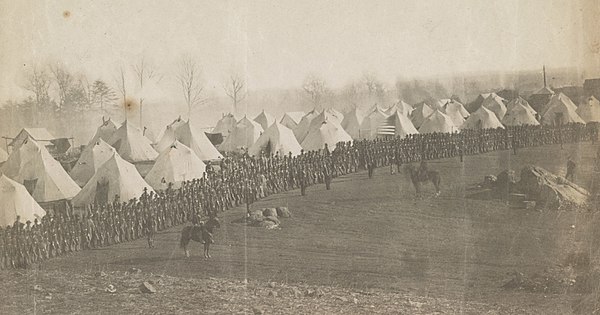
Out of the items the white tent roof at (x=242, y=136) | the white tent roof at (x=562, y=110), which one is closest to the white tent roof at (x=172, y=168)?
the white tent roof at (x=242, y=136)

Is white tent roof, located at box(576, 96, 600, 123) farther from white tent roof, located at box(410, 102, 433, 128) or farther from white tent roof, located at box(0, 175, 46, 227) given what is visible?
white tent roof, located at box(0, 175, 46, 227)

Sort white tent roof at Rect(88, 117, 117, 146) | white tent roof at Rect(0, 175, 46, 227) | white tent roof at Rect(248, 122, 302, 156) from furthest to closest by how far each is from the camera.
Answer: white tent roof at Rect(248, 122, 302, 156), white tent roof at Rect(88, 117, 117, 146), white tent roof at Rect(0, 175, 46, 227)

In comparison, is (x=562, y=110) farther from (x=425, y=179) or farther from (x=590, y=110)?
(x=425, y=179)

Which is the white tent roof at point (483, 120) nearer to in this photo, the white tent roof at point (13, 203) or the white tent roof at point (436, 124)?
the white tent roof at point (436, 124)

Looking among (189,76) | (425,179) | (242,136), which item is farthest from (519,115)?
(189,76)

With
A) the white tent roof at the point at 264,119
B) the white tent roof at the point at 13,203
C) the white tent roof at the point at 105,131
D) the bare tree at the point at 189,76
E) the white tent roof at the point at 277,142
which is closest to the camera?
the white tent roof at the point at 13,203

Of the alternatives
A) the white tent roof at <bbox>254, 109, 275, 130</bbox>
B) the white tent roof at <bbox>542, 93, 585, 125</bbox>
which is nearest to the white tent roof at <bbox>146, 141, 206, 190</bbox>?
the white tent roof at <bbox>254, 109, 275, 130</bbox>
